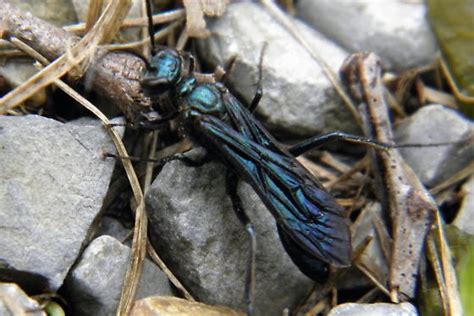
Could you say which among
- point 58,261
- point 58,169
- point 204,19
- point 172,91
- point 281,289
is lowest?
point 281,289

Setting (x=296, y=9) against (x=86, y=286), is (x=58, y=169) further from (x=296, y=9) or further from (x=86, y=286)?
(x=296, y=9)

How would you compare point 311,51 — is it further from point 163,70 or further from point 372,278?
point 372,278

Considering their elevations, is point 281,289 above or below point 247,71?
below

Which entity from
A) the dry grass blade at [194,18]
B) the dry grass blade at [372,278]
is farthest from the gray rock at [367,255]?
the dry grass blade at [194,18]

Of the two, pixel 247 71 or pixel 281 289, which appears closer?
pixel 281 289

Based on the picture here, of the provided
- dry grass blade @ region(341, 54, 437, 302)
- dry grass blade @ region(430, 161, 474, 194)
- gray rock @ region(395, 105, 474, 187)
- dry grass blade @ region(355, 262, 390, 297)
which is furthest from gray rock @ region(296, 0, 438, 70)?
dry grass blade @ region(355, 262, 390, 297)

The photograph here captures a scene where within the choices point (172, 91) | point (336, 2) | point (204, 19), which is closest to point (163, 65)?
point (172, 91)

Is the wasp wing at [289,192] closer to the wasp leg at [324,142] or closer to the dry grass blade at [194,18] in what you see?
the wasp leg at [324,142]
